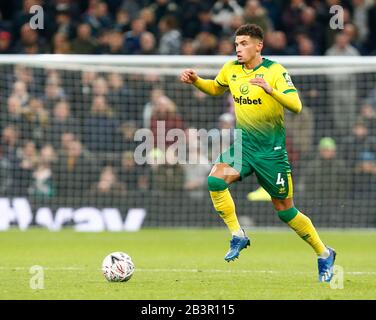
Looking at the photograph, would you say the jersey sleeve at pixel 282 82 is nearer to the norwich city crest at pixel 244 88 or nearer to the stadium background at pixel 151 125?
the norwich city crest at pixel 244 88

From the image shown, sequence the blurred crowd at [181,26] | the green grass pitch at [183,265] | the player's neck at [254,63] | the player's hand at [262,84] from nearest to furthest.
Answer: the green grass pitch at [183,265], the player's hand at [262,84], the player's neck at [254,63], the blurred crowd at [181,26]

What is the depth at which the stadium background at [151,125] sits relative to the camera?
58.7ft

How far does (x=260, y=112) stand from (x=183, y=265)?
2408 mm

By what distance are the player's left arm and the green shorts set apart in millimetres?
588

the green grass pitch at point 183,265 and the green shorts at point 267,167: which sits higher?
the green shorts at point 267,167

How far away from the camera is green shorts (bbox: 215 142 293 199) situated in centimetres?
1034

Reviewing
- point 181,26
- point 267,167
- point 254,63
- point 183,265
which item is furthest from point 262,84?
point 181,26

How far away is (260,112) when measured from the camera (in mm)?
10469

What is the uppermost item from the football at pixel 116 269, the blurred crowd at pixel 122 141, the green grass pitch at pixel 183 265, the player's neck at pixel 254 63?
the player's neck at pixel 254 63

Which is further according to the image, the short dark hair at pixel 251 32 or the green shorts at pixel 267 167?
the short dark hair at pixel 251 32

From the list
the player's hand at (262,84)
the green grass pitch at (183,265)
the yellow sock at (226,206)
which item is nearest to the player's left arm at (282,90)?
the player's hand at (262,84)

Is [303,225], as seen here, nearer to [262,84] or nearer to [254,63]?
[262,84]

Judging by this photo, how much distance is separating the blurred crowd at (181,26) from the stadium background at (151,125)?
0.12 ft
